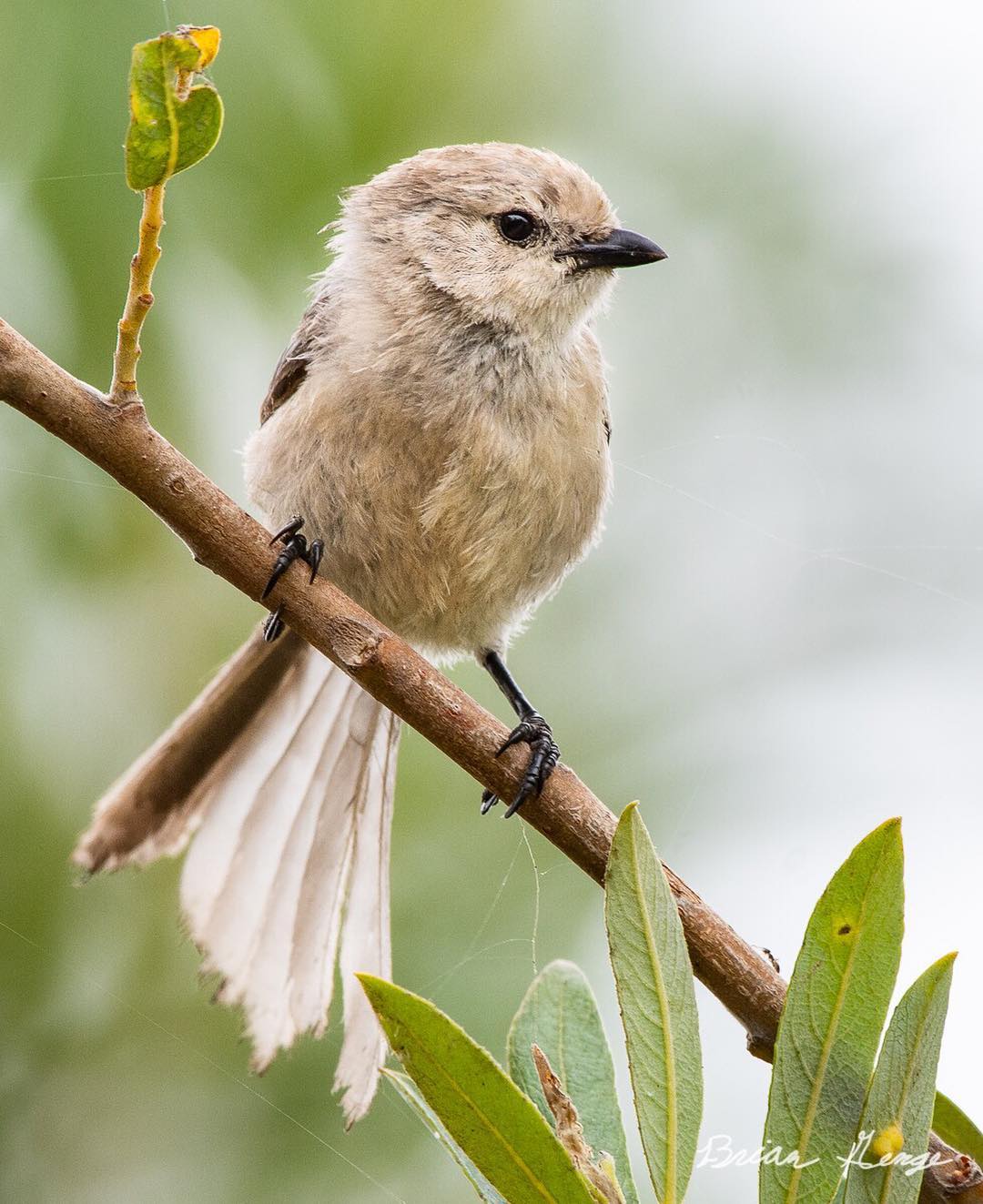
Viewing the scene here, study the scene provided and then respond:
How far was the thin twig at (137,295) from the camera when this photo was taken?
1.22 m

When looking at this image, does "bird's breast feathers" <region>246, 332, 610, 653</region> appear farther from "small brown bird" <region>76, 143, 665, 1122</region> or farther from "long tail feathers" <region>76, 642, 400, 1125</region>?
"long tail feathers" <region>76, 642, 400, 1125</region>

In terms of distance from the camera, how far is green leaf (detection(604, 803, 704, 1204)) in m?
1.00

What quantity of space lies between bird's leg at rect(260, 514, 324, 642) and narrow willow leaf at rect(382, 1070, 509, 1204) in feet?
1.95

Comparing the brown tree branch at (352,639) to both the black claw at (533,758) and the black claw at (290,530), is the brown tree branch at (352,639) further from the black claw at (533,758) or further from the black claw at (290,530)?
the black claw at (290,530)

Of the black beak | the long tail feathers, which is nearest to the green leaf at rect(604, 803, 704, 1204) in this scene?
the long tail feathers

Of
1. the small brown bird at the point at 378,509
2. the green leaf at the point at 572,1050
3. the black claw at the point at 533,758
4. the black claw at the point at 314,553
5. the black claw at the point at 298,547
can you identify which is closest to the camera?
the green leaf at the point at 572,1050

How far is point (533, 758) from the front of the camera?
1588 millimetres

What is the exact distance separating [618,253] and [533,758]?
1.11 meters

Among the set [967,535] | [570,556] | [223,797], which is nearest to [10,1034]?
[223,797]

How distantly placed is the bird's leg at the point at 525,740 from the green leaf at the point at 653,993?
14.5 inches

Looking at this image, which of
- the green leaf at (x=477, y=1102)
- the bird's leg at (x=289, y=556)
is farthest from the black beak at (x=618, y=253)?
the green leaf at (x=477, y=1102)

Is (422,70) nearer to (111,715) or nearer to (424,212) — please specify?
(424,212)

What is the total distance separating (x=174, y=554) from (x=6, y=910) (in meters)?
0.79

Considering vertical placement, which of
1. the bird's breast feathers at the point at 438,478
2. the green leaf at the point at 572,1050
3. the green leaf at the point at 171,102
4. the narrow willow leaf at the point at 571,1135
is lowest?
the narrow willow leaf at the point at 571,1135
